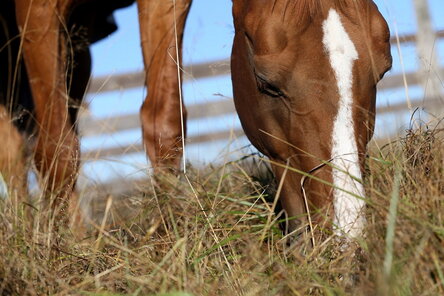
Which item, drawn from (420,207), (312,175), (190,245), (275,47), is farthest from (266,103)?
(420,207)

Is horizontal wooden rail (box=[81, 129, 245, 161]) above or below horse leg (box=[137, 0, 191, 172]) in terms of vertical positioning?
below

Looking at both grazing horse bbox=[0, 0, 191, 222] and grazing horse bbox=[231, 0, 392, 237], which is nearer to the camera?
grazing horse bbox=[231, 0, 392, 237]

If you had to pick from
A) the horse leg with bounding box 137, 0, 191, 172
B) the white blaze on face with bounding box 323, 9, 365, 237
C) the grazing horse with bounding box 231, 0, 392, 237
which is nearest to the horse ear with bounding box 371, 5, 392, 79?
the grazing horse with bounding box 231, 0, 392, 237

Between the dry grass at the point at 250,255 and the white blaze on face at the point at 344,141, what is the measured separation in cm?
5

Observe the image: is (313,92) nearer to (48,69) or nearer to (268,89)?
(268,89)

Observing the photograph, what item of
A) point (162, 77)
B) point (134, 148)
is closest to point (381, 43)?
point (162, 77)

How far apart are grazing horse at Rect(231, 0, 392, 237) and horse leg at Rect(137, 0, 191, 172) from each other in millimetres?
781

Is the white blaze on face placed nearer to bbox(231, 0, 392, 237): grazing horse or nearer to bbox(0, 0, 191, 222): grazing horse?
bbox(231, 0, 392, 237): grazing horse

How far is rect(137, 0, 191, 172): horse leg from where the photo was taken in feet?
10.8

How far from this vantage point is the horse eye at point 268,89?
7.99 ft

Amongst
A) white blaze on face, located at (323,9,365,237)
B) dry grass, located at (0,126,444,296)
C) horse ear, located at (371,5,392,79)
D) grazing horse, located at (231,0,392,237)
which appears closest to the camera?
dry grass, located at (0,126,444,296)

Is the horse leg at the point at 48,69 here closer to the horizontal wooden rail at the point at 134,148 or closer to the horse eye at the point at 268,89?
the horizontal wooden rail at the point at 134,148

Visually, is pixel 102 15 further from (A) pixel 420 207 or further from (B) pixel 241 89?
(A) pixel 420 207

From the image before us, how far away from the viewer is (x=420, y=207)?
5.97 feet
